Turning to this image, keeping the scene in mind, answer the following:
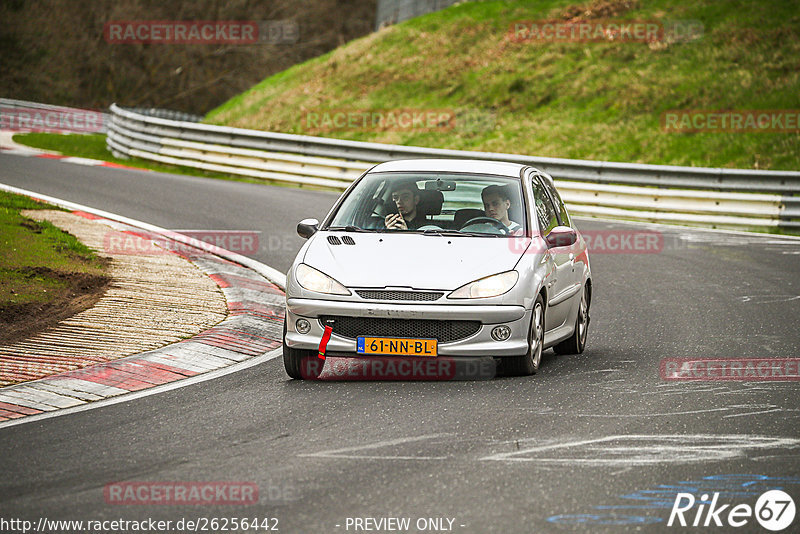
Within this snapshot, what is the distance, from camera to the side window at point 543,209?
30.6ft

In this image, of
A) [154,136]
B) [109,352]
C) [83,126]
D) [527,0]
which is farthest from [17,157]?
[527,0]

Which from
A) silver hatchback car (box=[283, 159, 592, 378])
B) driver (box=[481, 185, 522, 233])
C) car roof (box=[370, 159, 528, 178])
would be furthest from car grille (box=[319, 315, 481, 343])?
car roof (box=[370, 159, 528, 178])

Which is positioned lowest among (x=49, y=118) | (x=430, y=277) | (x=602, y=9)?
(x=430, y=277)

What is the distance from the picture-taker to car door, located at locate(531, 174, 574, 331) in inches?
346

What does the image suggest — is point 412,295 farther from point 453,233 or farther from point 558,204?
point 558,204

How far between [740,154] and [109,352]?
18418 millimetres

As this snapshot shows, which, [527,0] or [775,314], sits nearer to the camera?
[775,314]

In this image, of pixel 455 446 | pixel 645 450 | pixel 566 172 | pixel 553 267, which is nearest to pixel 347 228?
pixel 553 267

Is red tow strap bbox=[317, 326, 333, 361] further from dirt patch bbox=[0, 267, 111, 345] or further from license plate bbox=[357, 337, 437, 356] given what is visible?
dirt patch bbox=[0, 267, 111, 345]

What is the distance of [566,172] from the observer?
864 inches

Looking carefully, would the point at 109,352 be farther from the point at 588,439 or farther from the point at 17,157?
the point at 17,157

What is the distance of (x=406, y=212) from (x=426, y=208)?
0.17m

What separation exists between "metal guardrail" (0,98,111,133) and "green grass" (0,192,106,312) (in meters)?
22.2

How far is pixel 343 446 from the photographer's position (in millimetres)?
6352
